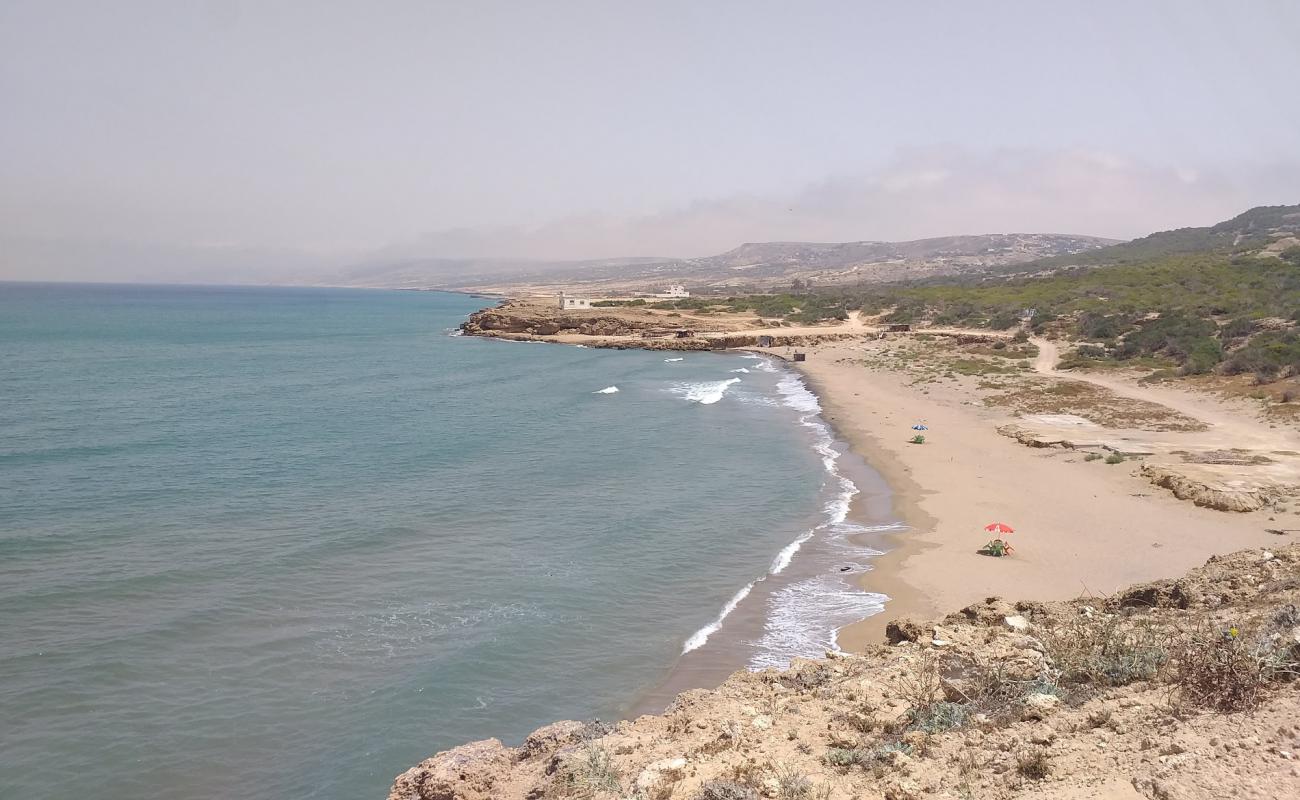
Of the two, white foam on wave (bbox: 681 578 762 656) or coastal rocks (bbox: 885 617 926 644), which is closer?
coastal rocks (bbox: 885 617 926 644)

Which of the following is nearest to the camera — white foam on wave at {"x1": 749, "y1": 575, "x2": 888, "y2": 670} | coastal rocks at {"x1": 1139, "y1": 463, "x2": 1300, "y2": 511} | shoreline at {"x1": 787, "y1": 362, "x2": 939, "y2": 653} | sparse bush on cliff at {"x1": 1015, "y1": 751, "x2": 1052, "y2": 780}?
sparse bush on cliff at {"x1": 1015, "y1": 751, "x2": 1052, "y2": 780}

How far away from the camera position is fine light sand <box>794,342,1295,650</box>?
15.3 metres

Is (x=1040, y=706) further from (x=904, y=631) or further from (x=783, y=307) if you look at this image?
(x=783, y=307)

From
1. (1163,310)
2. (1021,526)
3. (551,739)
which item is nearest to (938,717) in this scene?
(551,739)

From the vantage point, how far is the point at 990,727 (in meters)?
6.83

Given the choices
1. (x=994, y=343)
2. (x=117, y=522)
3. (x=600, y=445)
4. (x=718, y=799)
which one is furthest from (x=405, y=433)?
(x=994, y=343)

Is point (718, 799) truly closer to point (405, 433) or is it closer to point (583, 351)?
point (405, 433)

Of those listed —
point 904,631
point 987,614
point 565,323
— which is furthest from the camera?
point 565,323

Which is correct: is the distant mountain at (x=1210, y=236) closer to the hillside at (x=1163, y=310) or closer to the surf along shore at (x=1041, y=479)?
the hillside at (x=1163, y=310)

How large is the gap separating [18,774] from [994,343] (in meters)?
60.2

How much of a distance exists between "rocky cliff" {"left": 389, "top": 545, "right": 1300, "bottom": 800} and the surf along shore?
3.51 m

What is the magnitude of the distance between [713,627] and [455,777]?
24.4 feet

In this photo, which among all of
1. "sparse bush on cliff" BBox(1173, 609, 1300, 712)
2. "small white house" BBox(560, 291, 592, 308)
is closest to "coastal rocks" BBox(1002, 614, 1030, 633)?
"sparse bush on cliff" BBox(1173, 609, 1300, 712)

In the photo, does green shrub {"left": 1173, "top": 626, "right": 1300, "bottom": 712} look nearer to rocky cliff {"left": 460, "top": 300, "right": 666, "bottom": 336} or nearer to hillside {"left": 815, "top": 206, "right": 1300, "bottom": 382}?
hillside {"left": 815, "top": 206, "right": 1300, "bottom": 382}
